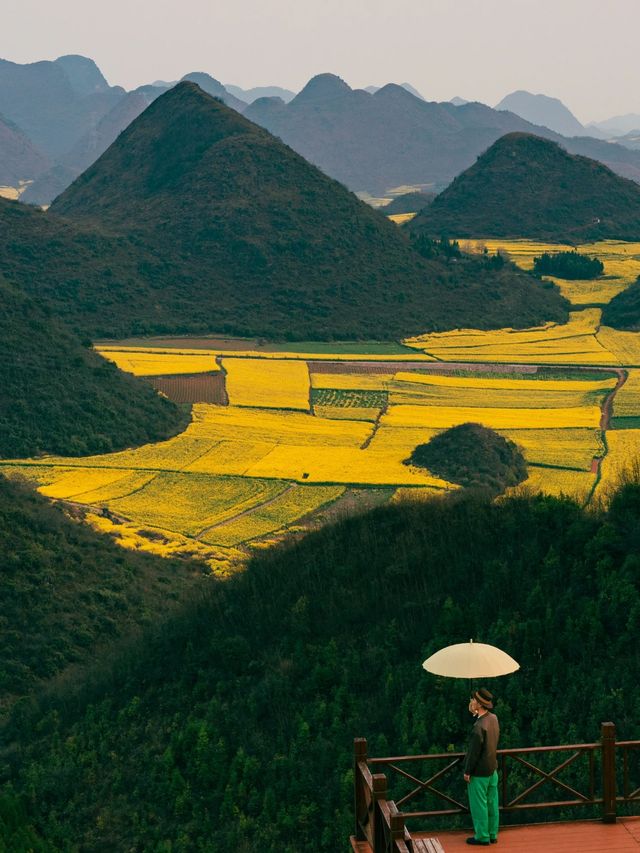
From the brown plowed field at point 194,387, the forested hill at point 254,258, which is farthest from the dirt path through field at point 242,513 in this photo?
the forested hill at point 254,258

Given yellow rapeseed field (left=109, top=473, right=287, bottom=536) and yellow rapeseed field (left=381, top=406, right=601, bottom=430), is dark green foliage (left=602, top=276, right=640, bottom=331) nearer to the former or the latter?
yellow rapeseed field (left=381, top=406, right=601, bottom=430)

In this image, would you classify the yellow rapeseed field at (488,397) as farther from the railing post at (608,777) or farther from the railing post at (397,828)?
the railing post at (397,828)

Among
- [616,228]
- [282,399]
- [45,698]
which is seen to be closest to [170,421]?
[282,399]

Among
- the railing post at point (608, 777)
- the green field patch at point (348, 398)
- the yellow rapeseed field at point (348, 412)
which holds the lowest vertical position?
the yellow rapeseed field at point (348, 412)

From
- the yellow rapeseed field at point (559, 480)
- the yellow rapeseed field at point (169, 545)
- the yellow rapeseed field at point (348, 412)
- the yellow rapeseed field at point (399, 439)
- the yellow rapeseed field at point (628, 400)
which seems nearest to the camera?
the yellow rapeseed field at point (169, 545)

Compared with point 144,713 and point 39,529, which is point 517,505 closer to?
point 144,713

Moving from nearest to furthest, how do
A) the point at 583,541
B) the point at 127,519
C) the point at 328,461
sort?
the point at 583,541, the point at 127,519, the point at 328,461

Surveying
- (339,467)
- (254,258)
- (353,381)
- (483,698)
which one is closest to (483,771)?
(483,698)
